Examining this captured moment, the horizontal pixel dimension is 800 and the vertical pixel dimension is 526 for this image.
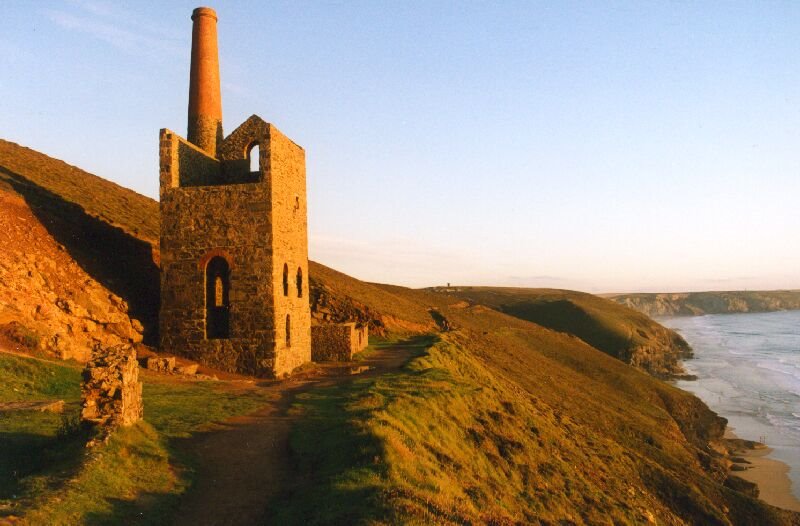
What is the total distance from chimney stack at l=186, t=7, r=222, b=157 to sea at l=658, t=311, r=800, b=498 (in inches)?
1142

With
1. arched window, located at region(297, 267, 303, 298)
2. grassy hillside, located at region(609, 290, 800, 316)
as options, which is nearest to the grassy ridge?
arched window, located at region(297, 267, 303, 298)

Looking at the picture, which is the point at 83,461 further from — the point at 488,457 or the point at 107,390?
the point at 488,457

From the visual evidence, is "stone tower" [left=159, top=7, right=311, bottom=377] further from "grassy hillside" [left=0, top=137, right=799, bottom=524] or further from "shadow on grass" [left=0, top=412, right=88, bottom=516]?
"shadow on grass" [left=0, top=412, right=88, bottom=516]

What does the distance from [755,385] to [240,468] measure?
5383 cm

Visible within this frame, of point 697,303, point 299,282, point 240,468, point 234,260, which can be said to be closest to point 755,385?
point 299,282

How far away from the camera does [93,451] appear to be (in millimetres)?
10016

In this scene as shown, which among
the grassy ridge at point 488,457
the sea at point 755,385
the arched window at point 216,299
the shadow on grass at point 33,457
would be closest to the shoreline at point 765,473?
the sea at point 755,385

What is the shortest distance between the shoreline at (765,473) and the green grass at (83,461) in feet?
72.5

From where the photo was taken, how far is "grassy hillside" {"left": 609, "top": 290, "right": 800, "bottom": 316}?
186 metres

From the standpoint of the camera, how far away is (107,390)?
11.2 m

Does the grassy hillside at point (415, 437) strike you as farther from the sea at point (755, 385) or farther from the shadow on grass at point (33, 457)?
the sea at point (755, 385)

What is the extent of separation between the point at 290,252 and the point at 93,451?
550 inches

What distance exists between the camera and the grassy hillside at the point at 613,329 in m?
59.7

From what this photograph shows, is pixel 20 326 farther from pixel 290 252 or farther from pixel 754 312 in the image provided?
pixel 754 312
